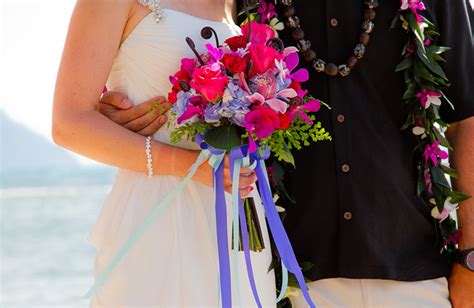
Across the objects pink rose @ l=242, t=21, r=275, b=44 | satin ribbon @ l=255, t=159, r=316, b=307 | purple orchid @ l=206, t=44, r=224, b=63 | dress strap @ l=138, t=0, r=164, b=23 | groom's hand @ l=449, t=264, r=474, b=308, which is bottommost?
groom's hand @ l=449, t=264, r=474, b=308

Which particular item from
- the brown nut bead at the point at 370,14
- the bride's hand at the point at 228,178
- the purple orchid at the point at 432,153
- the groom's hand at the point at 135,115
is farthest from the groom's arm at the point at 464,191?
the groom's hand at the point at 135,115

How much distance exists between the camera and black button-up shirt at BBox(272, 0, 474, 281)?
3.23 m

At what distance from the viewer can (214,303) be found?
2820 millimetres

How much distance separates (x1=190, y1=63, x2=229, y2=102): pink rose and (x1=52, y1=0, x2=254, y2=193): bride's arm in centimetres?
31

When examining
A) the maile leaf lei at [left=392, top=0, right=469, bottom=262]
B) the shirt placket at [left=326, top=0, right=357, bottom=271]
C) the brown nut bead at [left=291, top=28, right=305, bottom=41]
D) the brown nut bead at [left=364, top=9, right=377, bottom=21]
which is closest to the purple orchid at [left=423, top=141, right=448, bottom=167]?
the maile leaf lei at [left=392, top=0, right=469, bottom=262]

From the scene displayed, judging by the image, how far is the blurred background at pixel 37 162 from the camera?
1370 cm

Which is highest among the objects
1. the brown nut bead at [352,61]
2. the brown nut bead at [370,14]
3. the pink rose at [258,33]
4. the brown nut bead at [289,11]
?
the brown nut bead at [289,11]

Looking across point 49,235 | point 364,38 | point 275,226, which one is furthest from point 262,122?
point 49,235

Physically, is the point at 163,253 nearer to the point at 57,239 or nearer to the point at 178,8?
the point at 178,8

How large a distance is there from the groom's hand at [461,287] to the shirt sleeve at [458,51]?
1.95 feet

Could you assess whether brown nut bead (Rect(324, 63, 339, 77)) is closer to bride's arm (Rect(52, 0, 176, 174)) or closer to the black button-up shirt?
the black button-up shirt

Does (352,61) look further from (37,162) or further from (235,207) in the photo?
(37,162)

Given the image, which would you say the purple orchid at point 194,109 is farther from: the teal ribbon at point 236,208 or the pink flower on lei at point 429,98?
the pink flower on lei at point 429,98

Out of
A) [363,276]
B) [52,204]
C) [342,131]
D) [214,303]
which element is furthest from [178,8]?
[52,204]
